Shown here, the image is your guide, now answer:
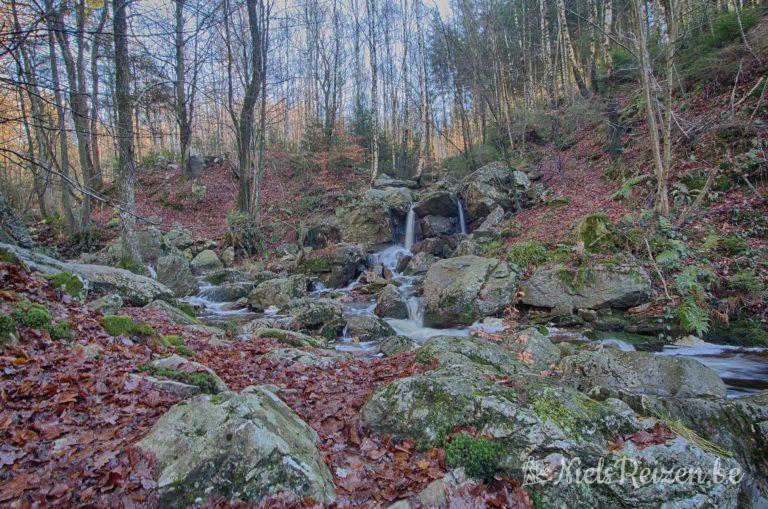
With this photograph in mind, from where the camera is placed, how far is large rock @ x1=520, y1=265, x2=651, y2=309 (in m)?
8.62

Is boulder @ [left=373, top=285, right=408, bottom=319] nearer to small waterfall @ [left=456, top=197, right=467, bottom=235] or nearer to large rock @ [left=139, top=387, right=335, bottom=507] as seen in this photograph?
small waterfall @ [left=456, top=197, right=467, bottom=235]

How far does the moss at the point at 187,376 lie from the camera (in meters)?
3.84

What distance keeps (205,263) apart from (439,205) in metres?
10.0

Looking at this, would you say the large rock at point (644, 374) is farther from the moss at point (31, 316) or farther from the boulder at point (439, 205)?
the boulder at point (439, 205)

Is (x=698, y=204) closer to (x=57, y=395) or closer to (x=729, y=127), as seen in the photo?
(x=729, y=127)

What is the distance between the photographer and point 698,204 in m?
9.83

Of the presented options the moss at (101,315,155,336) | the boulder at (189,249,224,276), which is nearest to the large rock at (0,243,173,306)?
the moss at (101,315,155,336)

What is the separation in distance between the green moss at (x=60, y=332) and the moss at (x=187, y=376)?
1.23 meters

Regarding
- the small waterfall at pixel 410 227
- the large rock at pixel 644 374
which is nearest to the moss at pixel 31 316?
the large rock at pixel 644 374

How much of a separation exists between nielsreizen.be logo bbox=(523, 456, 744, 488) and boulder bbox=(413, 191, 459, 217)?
14.7 meters

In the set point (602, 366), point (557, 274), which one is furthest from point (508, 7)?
point (602, 366)

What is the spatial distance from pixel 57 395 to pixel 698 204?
12.6 m

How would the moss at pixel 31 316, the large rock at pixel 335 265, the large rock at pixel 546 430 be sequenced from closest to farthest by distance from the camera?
the large rock at pixel 546 430 → the moss at pixel 31 316 → the large rock at pixel 335 265

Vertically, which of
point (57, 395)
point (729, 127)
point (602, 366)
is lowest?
point (602, 366)
